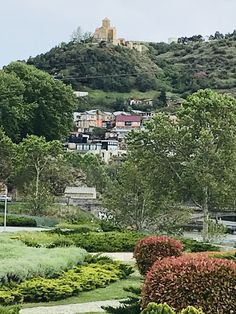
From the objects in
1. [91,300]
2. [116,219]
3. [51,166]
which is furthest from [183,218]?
[91,300]

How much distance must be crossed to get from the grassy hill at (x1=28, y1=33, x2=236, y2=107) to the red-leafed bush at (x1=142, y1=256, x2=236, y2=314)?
328ft

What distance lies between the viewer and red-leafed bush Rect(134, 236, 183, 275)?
14.8m

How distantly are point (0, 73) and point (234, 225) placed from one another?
21369 millimetres

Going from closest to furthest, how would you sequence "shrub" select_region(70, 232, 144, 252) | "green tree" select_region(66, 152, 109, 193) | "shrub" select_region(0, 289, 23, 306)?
"shrub" select_region(0, 289, 23, 306) → "shrub" select_region(70, 232, 144, 252) → "green tree" select_region(66, 152, 109, 193)

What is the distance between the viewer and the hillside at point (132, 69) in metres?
115

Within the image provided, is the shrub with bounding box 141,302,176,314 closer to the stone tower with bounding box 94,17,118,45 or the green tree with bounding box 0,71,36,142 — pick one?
the green tree with bounding box 0,71,36,142

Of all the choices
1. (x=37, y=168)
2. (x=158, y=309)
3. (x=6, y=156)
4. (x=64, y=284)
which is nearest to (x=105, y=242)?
(x=64, y=284)

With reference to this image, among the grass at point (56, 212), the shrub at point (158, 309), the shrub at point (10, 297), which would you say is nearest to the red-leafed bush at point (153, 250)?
the shrub at point (10, 297)

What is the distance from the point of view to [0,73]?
5628 cm

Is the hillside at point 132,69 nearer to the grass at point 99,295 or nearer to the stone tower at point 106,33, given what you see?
the stone tower at point 106,33

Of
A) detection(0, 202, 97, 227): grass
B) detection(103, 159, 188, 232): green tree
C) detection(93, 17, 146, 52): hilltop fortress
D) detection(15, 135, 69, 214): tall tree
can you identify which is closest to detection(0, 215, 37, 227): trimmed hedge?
detection(0, 202, 97, 227): grass

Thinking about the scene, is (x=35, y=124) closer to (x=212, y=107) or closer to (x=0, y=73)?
(x=0, y=73)

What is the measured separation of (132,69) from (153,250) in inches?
4196

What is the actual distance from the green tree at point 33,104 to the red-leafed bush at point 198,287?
42986 mm
